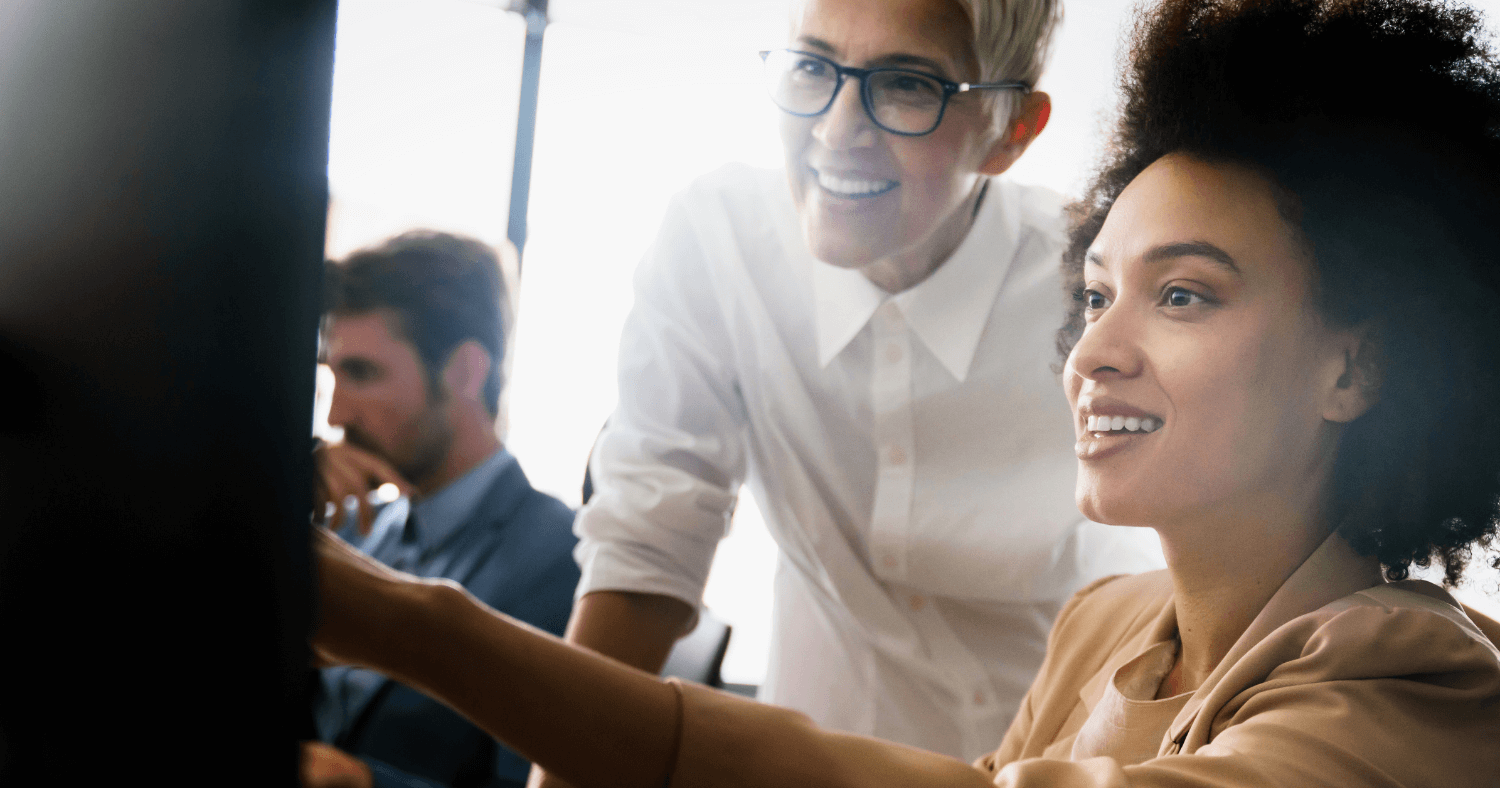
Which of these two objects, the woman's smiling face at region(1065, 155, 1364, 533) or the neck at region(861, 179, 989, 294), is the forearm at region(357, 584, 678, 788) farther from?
the neck at region(861, 179, 989, 294)

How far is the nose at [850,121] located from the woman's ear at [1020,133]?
0.16 metres

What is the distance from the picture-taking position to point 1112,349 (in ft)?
2.77

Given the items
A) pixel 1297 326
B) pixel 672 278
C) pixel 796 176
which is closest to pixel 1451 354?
pixel 1297 326

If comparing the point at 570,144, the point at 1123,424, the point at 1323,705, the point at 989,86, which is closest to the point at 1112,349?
the point at 1123,424

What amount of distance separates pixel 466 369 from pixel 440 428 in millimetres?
118

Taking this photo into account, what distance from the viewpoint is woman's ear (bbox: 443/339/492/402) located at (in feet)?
6.31

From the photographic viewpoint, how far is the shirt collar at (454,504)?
6.09ft

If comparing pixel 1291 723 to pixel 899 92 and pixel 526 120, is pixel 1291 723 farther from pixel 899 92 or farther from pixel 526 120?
pixel 526 120

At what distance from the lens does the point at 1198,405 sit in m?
0.82

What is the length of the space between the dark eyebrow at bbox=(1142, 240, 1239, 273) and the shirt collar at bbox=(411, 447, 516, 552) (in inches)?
50.6

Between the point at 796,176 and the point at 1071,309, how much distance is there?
32cm

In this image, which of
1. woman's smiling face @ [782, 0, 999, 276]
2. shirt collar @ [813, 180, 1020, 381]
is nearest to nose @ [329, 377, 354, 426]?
shirt collar @ [813, 180, 1020, 381]

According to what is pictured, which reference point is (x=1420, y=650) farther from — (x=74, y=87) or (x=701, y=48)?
(x=701, y=48)

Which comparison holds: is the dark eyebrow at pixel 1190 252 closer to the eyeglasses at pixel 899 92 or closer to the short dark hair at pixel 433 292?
the eyeglasses at pixel 899 92
